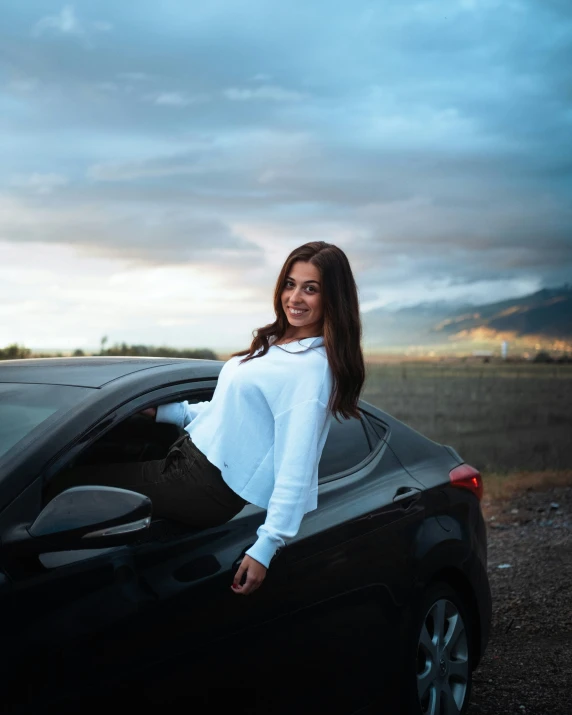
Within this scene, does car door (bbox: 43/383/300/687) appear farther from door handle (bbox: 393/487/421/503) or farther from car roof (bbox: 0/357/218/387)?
door handle (bbox: 393/487/421/503)

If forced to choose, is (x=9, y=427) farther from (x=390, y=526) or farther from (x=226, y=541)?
(x=390, y=526)

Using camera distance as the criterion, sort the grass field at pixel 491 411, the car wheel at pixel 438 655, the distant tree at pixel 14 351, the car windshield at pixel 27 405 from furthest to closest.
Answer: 1. the grass field at pixel 491 411
2. the distant tree at pixel 14 351
3. the car wheel at pixel 438 655
4. the car windshield at pixel 27 405

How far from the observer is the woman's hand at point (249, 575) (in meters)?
2.53

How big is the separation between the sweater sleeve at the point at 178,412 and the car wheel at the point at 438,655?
3.81ft

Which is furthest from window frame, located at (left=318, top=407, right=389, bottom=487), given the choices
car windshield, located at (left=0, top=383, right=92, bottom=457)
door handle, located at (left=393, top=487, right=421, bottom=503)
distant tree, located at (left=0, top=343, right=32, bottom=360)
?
distant tree, located at (left=0, top=343, right=32, bottom=360)

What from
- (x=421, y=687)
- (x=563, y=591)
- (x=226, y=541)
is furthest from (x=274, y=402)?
(x=563, y=591)

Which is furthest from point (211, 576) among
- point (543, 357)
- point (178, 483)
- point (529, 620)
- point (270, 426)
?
point (543, 357)

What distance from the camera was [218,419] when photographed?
2812 mm

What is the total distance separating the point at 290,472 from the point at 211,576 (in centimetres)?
39

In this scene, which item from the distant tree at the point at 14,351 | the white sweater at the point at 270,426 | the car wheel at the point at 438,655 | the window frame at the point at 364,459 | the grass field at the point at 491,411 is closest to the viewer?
the white sweater at the point at 270,426

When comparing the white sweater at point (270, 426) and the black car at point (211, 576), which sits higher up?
the white sweater at point (270, 426)

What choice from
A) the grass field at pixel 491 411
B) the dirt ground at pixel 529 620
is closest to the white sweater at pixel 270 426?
the dirt ground at pixel 529 620

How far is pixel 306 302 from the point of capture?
3.02 metres

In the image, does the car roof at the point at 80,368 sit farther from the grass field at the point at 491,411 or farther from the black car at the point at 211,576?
the grass field at the point at 491,411
